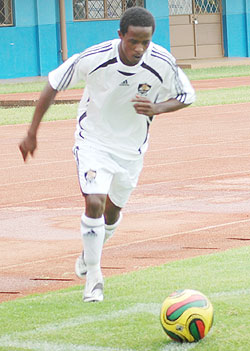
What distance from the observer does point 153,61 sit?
690 cm

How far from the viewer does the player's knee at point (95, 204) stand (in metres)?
6.84

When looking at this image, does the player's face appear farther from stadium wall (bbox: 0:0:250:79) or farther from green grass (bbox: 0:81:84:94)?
stadium wall (bbox: 0:0:250:79)

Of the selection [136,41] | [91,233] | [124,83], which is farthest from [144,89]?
[91,233]

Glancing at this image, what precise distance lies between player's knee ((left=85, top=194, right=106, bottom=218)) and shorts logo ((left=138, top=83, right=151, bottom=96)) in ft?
2.56

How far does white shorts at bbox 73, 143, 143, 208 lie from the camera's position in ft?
22.6

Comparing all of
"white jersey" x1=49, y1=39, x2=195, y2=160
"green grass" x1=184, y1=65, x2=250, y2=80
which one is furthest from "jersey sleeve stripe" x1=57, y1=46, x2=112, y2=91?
"green grass" x1=184, y1=65, x2=250, y2=80

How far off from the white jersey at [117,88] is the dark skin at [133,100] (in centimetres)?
8

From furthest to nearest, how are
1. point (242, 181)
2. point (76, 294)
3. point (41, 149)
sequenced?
1. point (41, 149)
2. point (242, 181)
3. point (76, 294)

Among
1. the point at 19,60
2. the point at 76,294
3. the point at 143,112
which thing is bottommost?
the point at 19,60

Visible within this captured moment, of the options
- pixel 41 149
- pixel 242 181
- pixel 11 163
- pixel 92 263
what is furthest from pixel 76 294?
pixel 41 149

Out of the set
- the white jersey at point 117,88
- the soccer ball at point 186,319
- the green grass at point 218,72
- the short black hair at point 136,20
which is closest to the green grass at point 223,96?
the green grass at point 218,72

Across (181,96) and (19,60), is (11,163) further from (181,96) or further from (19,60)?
(19,60)

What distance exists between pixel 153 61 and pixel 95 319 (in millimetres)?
1882

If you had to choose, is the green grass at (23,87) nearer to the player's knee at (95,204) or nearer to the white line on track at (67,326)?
the player's knee at (95,204)
